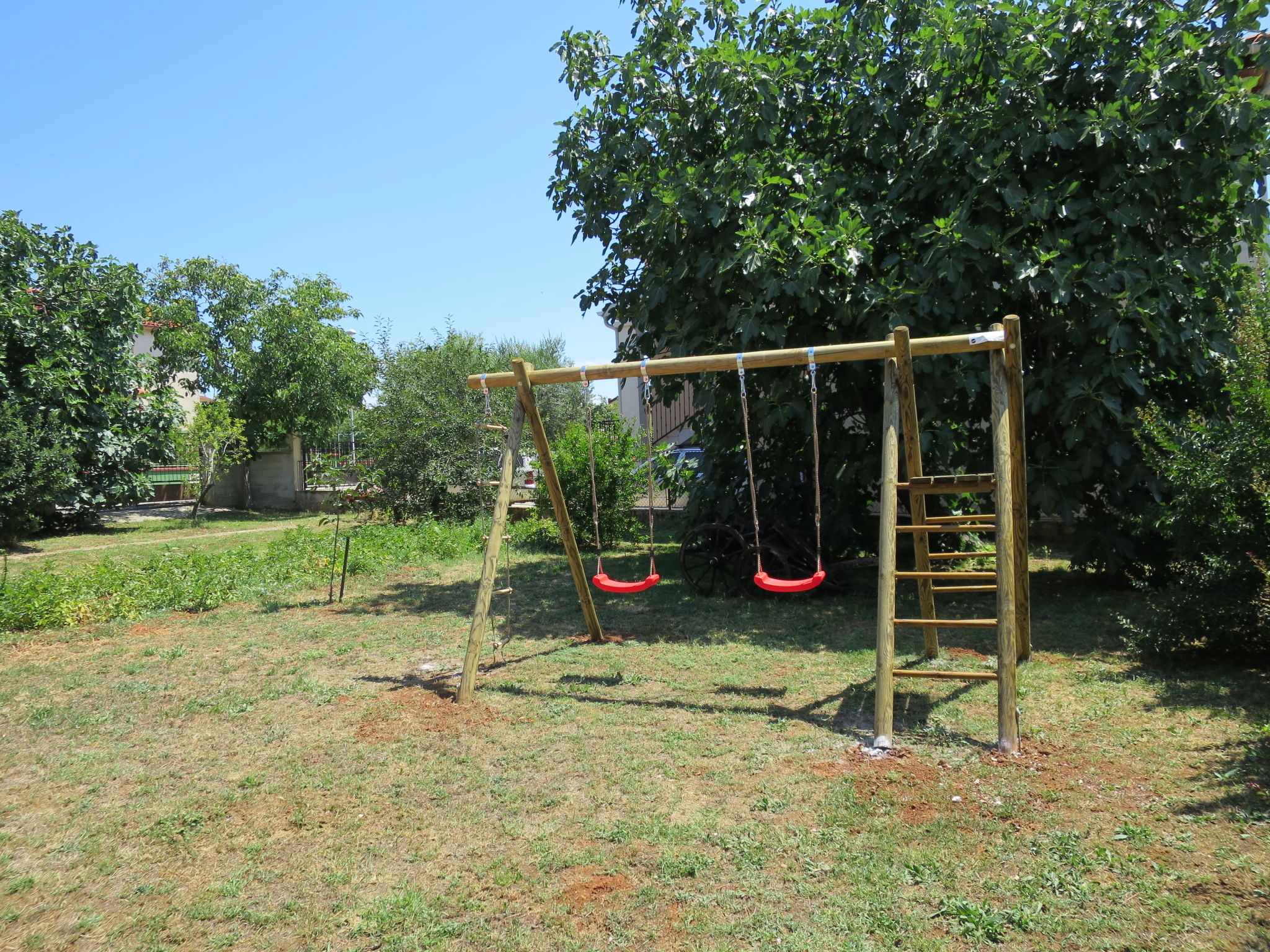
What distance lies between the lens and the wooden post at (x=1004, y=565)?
4559mm

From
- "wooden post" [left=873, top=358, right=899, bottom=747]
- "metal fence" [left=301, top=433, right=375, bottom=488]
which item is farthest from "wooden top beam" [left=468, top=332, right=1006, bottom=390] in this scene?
"metal fence" [left=301, top=433, right=375, bottom=488]

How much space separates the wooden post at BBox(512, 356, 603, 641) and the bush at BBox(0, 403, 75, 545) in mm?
12263

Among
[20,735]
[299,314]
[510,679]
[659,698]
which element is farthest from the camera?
[299,314]

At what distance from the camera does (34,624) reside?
26.2 feet

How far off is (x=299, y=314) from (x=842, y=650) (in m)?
21.7

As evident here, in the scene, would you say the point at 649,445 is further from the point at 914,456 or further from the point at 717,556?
the point at 717,556

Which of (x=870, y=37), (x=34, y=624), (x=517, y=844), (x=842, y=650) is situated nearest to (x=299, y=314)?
(x=34, y=624)

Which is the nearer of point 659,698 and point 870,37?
point 659,698

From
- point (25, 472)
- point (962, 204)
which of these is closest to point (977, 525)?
point (962, 204)

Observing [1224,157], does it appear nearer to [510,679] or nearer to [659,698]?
[659,698]

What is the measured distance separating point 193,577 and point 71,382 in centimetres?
931

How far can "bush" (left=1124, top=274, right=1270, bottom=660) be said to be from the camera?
5484mm

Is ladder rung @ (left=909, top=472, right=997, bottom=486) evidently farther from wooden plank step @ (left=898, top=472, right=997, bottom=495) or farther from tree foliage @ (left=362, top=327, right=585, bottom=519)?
tree foliage @ (left=362, top=327, right=585, bottom=519)

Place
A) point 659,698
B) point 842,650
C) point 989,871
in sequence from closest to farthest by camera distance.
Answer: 1. point 989,871
2. point 659,698
3. point 842,650
